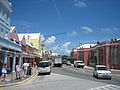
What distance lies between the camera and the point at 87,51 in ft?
254

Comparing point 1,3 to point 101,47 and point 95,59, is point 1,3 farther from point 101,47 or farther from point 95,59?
point 95,59

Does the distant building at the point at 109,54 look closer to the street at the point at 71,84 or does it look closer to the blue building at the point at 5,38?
the street at the point at 71,84

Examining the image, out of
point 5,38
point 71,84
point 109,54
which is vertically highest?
point 5,38

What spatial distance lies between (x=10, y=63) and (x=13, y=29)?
629 centimetres

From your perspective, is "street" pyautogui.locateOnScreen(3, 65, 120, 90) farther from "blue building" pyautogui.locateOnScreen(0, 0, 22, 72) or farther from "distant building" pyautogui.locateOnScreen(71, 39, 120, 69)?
"distant building" pyautogui.locateOnScreen(71, 39, 120, 69)

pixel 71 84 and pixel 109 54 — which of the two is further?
pixel 109 54

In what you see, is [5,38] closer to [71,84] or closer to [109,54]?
[71,84]

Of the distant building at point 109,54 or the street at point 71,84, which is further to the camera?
the distant building at point 109,54

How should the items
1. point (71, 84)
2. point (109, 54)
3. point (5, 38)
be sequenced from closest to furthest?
1. point (71, 84)
2. point (5, 38)
3. point (109, 54)

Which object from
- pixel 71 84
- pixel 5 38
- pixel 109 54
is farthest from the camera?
pixel 109 54

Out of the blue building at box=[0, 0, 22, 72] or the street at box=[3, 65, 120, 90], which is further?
the blue building at box=[0, 0, 22, 72]

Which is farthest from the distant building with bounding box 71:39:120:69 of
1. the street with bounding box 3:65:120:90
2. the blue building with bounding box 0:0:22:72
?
the blue building with bounding box 0:0:22:72

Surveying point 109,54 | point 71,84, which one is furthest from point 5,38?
point 109,54

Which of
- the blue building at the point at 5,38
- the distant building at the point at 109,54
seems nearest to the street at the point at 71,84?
the blue building at the point at 5,38
